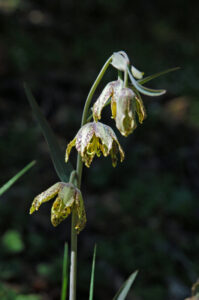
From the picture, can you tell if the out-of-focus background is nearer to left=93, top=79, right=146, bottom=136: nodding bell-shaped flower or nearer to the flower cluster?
the flower cluster

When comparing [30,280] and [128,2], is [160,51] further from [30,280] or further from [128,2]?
[30,280]

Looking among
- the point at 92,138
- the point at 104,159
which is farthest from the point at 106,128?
the point at 104,159

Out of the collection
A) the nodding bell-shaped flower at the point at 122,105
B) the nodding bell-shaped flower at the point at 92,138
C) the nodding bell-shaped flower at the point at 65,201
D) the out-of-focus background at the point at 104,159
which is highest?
the nodding bell-shaped flower at the point at 122,105

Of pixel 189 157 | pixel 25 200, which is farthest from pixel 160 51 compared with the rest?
pixel 25 200

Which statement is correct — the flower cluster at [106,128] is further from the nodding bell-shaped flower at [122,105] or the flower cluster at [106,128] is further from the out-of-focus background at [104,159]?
the out-of-focus background at [104,159]

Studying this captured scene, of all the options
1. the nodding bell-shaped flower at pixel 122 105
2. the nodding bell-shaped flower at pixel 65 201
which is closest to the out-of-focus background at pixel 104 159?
the nodding bell-shaped flower at pixel 65 201

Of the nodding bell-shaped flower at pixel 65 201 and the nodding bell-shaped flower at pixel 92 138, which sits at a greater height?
the nodding bell-shaped flower at pixel 92 138
